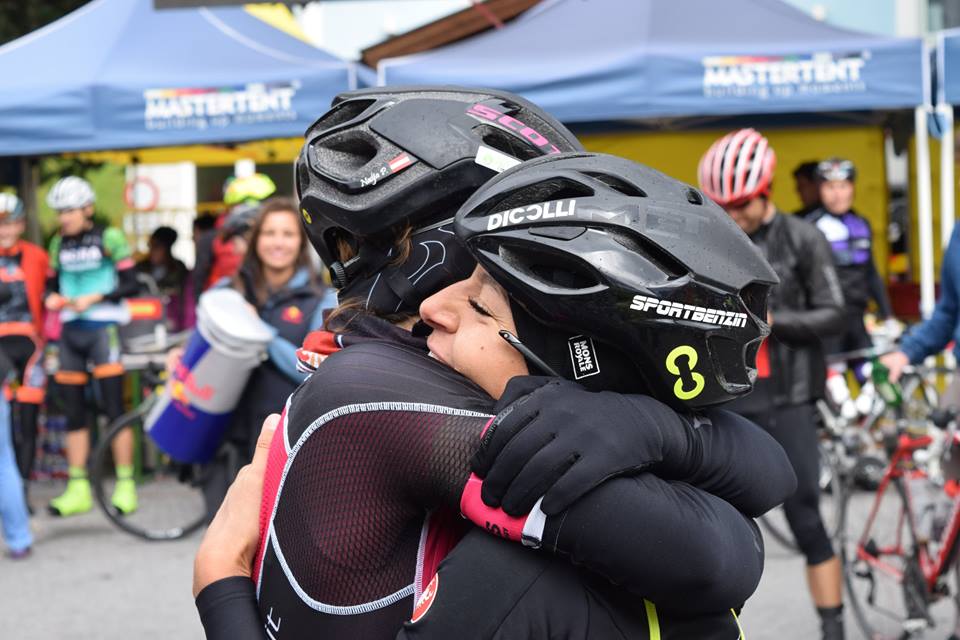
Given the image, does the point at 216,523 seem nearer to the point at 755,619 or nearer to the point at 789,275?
the point at 789,275

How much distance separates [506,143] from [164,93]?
800cm

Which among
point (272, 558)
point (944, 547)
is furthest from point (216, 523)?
point (944, 547)

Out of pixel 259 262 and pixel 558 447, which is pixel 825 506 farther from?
pixel 558 447

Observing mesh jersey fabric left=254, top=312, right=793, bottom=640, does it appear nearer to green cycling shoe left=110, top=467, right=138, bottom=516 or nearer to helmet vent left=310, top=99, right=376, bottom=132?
helmet vent left=310, top=99, right=376, bottom=132

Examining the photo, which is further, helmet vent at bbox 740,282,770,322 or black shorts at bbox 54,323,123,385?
black shorts at bbox 54,323,123,385

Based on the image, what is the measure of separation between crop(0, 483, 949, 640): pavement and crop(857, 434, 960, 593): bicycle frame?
9.5 inches

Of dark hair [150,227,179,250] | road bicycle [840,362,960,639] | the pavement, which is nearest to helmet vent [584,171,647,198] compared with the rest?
road bicycle [840,362,960,639]

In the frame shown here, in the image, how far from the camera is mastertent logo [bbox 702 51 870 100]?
28.9ft

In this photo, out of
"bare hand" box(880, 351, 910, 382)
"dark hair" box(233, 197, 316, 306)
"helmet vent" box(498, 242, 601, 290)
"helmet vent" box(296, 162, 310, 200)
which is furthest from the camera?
"dark hair" box(233, 197, 316, 306)

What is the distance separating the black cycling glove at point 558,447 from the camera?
4.33 ft

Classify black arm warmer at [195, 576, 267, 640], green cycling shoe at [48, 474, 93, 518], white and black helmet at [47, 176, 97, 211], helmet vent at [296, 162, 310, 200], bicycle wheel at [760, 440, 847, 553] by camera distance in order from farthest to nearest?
white and black helmet at [47, 176, 97, 211], green cycling shoe at [48, 474, 93, 518], bicycle wheel at [760, 440, 847, 553], helmet vent at [296, 162, 310, 200], black arm warmer at [195, 576, 267, 640]

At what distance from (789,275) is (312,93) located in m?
4.83

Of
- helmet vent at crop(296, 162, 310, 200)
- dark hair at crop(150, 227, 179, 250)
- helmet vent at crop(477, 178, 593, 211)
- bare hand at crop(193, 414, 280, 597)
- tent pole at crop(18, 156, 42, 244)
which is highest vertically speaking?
helmet vent at crop(477, 178, 593, 211)

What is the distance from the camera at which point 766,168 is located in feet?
16.8
